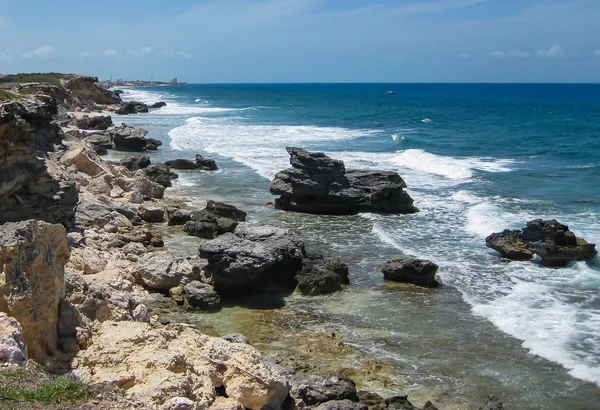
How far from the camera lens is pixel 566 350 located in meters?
14.4

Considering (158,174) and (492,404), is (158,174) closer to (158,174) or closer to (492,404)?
(158,174)

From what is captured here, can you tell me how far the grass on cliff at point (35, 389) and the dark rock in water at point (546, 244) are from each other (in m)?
16.6

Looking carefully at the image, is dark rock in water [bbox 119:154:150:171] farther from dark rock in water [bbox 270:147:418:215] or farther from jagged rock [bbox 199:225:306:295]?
jagged rock [bbox 199:225:306:295]

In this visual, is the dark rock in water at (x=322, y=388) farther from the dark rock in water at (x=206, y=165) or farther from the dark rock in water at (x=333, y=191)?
the dark rock in water at (x=206, y=165)

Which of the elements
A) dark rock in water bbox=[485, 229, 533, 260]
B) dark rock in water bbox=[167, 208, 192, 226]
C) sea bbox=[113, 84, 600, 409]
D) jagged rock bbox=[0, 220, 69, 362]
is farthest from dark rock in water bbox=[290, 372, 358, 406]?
dark rock in water bbox=[167, 208, 192, 226]

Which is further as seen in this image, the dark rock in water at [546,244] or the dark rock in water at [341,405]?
the dark rock in water at [546,244]

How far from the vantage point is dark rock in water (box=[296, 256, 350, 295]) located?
57.9ft

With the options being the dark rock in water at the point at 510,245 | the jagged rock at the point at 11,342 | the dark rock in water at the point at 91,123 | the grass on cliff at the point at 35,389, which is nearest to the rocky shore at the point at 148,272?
the jagged rock at the point at 11,342

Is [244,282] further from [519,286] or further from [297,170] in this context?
[297,170]

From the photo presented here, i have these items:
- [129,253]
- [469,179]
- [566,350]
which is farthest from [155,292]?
[469,179]

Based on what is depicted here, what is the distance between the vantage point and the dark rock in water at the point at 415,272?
18391mm

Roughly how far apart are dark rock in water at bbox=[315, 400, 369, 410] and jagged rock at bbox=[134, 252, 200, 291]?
279 inches

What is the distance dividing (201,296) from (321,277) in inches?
131

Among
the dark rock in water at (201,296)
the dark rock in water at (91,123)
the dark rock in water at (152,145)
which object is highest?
the dark rock in water at (91,123)
